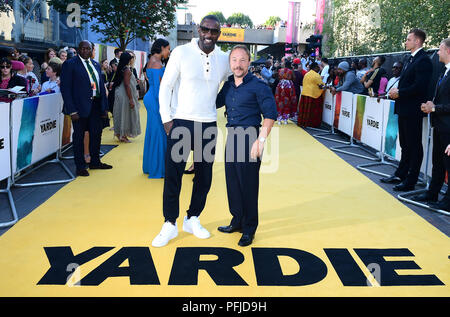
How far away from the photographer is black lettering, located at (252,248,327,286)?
3.21m

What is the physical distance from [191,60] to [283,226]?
75.9 inches

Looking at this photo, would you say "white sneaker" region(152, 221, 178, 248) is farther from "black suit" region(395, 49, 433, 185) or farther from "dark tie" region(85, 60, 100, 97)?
"black suit" region(395, 49, 433, 185)

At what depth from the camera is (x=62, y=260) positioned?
137 inches

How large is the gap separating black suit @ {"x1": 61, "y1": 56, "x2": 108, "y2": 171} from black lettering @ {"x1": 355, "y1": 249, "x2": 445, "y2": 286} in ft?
13.8

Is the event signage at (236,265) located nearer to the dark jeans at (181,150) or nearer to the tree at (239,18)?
the dark jeans at (181,150)

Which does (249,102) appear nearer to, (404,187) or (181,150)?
(181,150)

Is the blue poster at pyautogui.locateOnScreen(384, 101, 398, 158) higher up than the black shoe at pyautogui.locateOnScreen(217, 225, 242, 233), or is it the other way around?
the blue poster at pyautogui.locateOnScreen(384, 101, 398, 158)

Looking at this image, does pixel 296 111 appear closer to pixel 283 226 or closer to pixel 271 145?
pixel 271 145

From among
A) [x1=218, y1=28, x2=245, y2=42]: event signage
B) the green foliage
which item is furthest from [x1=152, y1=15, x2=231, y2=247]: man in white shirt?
[x1=218, y1=28, x2=245, y2=42]: event signage

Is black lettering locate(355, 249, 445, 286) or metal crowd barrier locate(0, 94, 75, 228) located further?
metal crowd barrier locate(0, 94, 75, 228)

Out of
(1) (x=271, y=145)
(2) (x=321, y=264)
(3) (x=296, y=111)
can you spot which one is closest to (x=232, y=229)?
(2) (x=321, y=264)

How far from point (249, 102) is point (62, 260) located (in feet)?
6.62

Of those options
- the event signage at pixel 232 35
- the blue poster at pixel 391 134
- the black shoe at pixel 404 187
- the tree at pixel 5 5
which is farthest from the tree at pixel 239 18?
the black shoe at pixel 404 187

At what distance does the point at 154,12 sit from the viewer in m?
15.2
